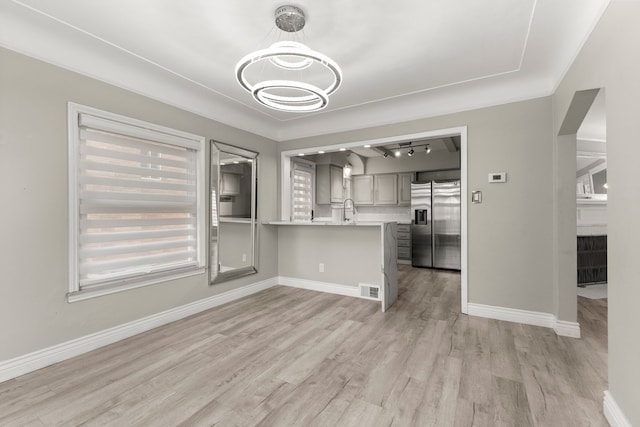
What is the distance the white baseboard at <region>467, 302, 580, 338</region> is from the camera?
2.79m

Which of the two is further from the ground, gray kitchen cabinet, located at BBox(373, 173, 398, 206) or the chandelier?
the chandelier

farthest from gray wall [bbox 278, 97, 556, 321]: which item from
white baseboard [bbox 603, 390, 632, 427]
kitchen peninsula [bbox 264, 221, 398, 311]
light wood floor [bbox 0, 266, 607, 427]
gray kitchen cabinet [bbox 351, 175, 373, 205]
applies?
gray kitchen cabinet [bbox 351, 175, 373, 205]

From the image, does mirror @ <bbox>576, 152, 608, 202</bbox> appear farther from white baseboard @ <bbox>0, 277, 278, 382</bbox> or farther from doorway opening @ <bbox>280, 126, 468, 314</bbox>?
white baseboard @ <bbox>0, 277, 278, 382</bbox>

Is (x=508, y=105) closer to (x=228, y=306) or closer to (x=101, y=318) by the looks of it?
(x=228, y=306)

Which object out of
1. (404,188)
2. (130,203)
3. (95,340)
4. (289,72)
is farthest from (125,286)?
(404,188)

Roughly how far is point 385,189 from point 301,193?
98.8 inches

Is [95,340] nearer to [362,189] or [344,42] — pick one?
[344,42]

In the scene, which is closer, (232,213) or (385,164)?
(232,213)

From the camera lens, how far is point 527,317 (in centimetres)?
311

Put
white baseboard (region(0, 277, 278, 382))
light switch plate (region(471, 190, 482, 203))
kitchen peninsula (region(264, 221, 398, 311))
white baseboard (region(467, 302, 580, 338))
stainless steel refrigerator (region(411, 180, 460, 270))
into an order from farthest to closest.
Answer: stainless steel refrigerator (region(411, 180, 460, 270)), kitchen peninsula (region(264, 221, 398, 311)), light switch plate (region(471, 190, 482, 203)), white baseboard (region(467, 302, 580, 338)), white baseboard (region(0, 277, 278, 382))

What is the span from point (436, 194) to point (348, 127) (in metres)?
2.94

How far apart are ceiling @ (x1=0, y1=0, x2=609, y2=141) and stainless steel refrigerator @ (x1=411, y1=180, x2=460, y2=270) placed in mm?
2871

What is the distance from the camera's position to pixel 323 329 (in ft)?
9.86

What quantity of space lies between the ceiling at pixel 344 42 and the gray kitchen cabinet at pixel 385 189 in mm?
3504
